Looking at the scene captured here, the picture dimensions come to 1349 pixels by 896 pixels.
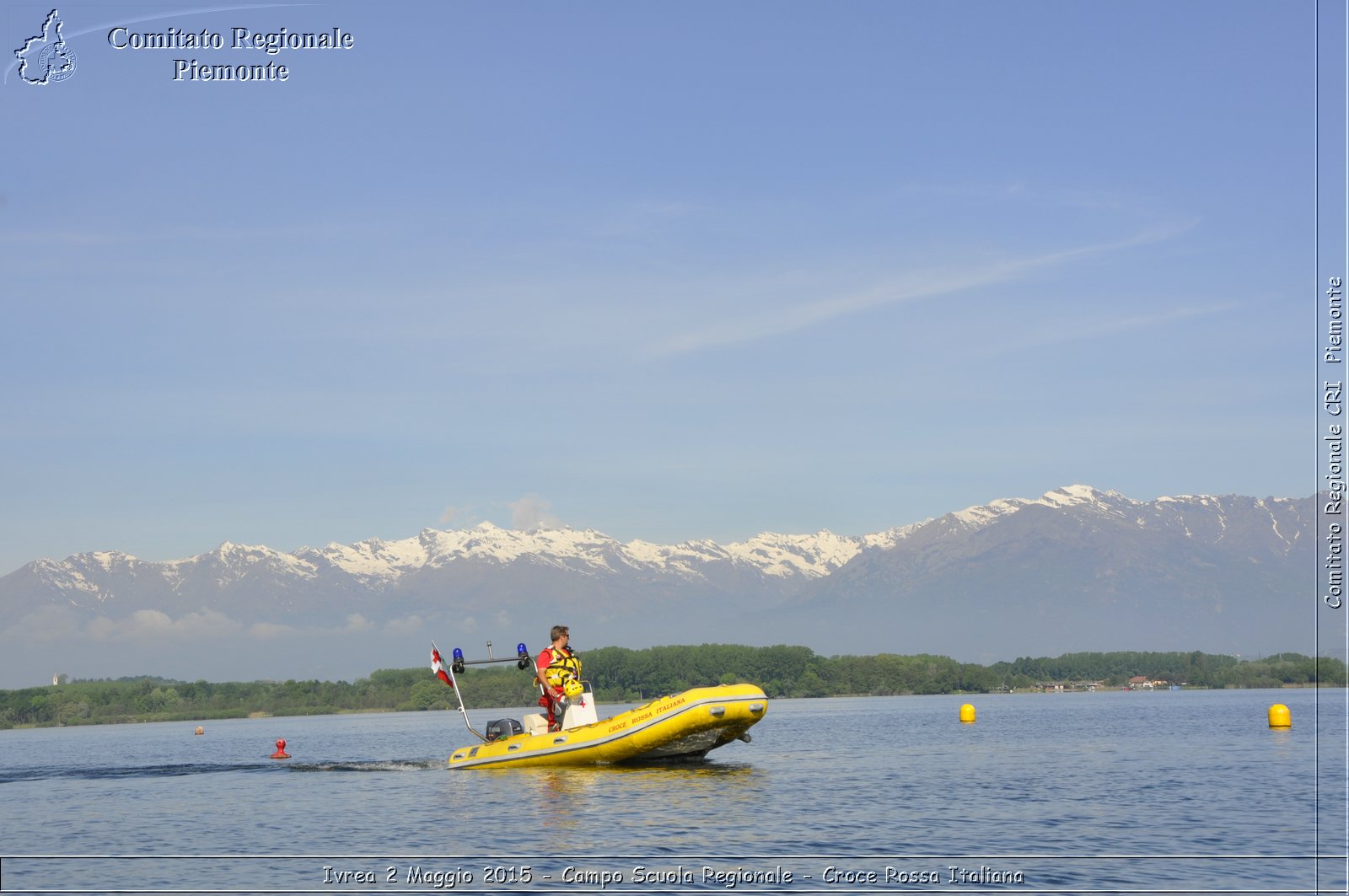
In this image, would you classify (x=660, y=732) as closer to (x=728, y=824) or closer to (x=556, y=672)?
(x=556, y=672)

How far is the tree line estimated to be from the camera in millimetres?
143750

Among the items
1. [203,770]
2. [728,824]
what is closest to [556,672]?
[728,824]

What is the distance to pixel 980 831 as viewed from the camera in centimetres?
2333

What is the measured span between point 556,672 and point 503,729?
398cm

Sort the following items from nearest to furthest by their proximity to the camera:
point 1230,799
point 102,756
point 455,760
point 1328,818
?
1. point 1328,818
2. point 1230,799
3. point 455,760
4. point 102,756

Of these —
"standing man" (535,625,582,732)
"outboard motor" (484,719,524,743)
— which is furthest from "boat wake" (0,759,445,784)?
"standing man" (535,625,582,732)

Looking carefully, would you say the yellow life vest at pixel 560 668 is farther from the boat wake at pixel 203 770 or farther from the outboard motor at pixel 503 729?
the boat wake at pixel 203 770

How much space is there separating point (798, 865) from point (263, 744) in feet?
183

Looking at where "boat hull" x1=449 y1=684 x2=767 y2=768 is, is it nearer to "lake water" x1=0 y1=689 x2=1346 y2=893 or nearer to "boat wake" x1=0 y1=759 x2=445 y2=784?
"lake water" x1=0 y1=689 x2=1346 y2=893

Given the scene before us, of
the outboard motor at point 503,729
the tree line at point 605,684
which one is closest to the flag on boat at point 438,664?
the outboard motor at point 503,729

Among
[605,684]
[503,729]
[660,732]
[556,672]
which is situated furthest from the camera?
[605,684]

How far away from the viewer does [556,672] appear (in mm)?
33562

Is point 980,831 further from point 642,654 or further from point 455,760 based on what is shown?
point 642,654

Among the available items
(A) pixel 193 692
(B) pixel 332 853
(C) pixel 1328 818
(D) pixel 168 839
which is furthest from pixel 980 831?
(A) pixel 193 692
